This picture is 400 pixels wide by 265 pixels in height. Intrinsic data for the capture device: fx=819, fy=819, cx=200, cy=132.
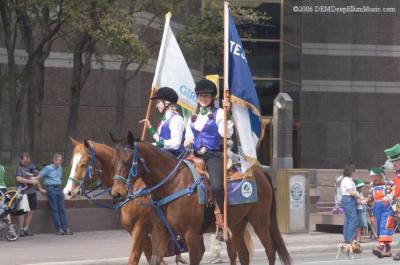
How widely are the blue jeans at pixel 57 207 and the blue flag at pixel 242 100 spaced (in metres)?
9.89

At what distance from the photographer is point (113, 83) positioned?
29.4 metres

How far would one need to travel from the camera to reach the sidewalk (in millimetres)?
15867

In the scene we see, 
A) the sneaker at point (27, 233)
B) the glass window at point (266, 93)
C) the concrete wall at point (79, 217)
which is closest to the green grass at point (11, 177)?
the concrete wall at point (79, 217)

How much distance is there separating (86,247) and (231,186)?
7.85 m

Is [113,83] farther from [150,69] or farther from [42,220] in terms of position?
[42,220]

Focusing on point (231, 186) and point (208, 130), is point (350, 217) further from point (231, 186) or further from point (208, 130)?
point (208, 130)

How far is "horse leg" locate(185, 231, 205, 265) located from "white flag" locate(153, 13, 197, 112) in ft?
10.6

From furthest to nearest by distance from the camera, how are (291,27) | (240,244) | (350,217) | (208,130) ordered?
(291,27) < (350,217) < (240,244) < (208,130)

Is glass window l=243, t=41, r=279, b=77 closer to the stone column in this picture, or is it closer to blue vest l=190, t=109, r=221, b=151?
the stone column

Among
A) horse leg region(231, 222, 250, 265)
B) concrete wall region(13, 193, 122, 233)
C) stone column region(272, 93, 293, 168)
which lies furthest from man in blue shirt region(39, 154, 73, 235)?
horse leg region(231, 222, 250, 265)

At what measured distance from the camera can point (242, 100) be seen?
36.4 feet

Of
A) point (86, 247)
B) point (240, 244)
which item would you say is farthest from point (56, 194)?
point (240, 244)

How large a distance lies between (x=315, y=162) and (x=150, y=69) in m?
13.7

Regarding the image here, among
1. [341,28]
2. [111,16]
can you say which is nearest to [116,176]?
[111,16]
